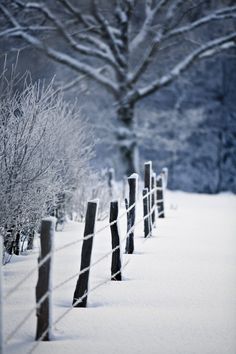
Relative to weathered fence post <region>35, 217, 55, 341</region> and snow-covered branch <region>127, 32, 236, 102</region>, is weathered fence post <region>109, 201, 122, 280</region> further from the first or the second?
snow-covered branch <region>127, 32, 236, 102</region>

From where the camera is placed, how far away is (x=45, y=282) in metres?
4.18

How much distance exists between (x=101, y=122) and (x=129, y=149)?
6236mm

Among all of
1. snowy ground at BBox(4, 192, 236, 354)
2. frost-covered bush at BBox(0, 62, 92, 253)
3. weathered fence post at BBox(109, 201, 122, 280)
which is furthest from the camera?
frost-covered bush at BBox(0, 62, 92, 253)

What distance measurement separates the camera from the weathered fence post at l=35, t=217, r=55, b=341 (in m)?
4.16

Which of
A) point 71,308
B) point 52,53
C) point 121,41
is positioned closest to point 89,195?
point 52,53

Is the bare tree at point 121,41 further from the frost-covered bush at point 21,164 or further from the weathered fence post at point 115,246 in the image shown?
the weathered fence post at point 115,246

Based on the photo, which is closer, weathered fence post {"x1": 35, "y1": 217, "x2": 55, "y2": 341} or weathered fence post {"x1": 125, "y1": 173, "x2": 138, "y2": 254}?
weathered fence post {"x1": 35, "y1": 217, "x2": 55, "y2": 341}

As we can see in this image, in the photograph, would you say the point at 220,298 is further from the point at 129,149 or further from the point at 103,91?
the point at 103,91

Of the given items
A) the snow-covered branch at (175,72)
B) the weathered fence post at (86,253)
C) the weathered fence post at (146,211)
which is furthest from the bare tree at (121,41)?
the weathered fence post at (86,253)

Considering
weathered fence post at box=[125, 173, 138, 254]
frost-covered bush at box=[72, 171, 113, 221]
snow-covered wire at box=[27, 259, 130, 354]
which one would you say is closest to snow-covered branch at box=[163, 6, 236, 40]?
frost-covered bush at box=[72, 171, 113, 221]

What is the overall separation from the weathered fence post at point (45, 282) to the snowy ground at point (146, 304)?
0.40 ft

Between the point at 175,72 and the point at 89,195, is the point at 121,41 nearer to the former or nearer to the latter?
the point at 175,72

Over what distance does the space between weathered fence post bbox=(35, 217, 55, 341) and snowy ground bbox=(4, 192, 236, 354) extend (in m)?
0.12

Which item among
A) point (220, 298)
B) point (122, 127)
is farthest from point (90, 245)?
point (122, 127)
